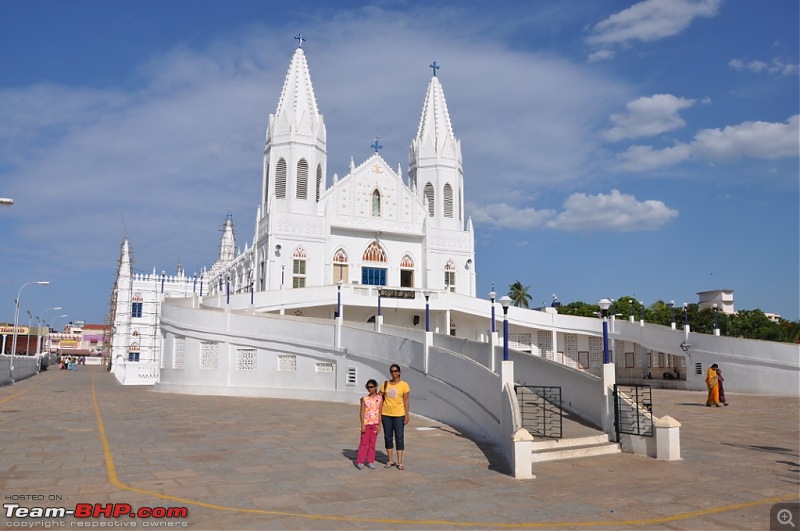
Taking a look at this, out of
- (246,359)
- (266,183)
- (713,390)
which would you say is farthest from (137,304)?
(713,390)

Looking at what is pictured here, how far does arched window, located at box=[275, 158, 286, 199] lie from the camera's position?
4105 cm

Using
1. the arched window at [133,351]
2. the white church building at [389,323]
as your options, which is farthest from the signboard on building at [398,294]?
the arched window at [133,351]

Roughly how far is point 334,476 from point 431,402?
734 centimetres

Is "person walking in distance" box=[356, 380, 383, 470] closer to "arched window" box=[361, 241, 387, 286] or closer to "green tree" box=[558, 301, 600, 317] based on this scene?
"arched window" box=[361, 241, 387, 286]

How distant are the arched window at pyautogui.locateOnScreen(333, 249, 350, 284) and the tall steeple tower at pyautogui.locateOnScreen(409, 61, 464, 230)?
278 inches

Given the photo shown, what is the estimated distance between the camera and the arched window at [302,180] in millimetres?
→ 41094

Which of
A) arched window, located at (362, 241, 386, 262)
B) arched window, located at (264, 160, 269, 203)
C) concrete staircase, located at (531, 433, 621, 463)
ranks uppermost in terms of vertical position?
arched window, located at (264, 160, 269, 203)

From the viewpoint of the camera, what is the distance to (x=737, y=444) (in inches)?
483

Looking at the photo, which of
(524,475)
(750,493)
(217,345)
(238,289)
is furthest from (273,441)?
(238,289)

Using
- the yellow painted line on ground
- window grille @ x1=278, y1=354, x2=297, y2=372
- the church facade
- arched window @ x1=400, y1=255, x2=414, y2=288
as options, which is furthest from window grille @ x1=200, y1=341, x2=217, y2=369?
arched window @ x1=400, y1=255, x2=414, y2=288

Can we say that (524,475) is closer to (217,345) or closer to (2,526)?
(2,526)

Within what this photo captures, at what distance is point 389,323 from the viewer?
3638 centimetres

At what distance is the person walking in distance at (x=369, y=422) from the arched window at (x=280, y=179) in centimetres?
3218

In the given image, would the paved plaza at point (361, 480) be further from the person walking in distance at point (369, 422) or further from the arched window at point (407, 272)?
the arched window at point (407, 272)
